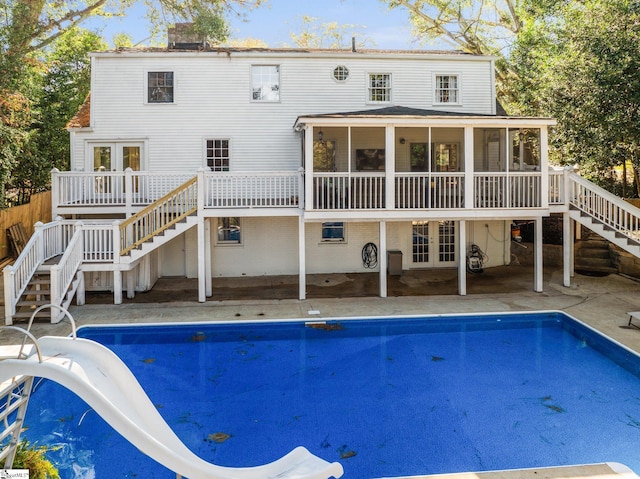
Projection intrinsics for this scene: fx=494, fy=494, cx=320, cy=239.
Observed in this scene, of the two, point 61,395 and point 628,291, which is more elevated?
point 628,291

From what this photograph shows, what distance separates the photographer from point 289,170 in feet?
56.7

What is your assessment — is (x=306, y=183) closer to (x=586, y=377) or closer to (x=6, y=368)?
(x=586, y=377)

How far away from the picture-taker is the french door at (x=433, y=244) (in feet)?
61.6

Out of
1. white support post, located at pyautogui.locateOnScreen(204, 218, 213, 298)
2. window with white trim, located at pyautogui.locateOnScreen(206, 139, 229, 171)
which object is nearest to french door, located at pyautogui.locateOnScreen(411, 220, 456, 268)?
window with white trim, located at pyautogui.locateOnScreen(206, 139, 229, 171)

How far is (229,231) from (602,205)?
1217cm

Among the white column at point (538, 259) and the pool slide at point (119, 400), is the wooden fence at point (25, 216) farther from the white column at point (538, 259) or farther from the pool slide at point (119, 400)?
the white column at point (538, 259)

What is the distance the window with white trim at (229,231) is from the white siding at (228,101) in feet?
6.32

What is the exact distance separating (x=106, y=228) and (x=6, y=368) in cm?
1058

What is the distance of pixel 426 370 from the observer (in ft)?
32.6

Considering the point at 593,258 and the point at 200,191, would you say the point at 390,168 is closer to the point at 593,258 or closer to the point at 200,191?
the point at 200,191

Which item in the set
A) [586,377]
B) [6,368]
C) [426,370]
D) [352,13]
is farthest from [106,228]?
[352,13]

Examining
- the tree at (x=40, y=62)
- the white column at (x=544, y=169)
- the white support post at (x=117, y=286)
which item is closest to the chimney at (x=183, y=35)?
the tree at (x=40, y=62)

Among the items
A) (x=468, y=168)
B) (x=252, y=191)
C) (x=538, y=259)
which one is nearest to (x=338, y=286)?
(x=252, y=191)

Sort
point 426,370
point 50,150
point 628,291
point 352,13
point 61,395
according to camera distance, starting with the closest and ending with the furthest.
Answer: point 61,395, point 426,370, point 628,291, point 50,150, point 352,13
